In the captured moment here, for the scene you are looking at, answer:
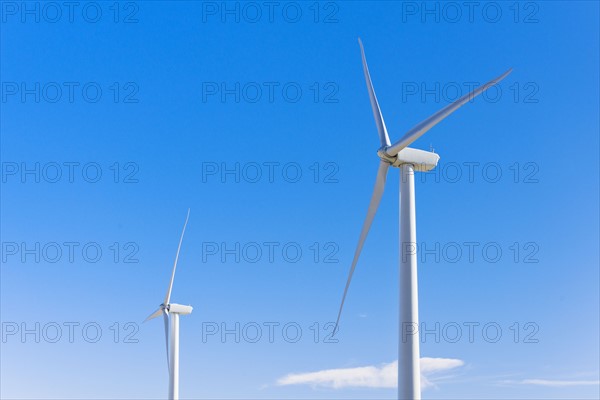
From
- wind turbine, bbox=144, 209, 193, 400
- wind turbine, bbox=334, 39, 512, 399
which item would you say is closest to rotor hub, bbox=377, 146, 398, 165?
wind turbine, bbox=334, 39, 512, 399

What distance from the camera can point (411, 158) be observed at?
105 feet

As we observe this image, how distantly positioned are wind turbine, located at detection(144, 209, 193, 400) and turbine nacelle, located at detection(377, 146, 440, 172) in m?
27.8

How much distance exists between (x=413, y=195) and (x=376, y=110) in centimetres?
A: 489

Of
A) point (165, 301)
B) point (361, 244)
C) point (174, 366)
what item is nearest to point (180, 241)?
point (165, 301)

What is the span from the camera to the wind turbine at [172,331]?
57.6 m

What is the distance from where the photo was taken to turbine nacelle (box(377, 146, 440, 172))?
31.9 m

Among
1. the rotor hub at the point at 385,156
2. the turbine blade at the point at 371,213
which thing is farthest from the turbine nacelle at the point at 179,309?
the rotor hub at the point at 385,156

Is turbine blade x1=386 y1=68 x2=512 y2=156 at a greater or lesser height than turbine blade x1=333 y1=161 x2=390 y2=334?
greater

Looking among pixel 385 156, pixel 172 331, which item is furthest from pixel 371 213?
pixel 172 331

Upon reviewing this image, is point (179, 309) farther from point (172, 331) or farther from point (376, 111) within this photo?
point (376, 111)

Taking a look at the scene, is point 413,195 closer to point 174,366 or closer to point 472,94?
point 472,94

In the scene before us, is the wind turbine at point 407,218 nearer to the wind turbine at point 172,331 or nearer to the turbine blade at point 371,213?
the turbine blade at point 371,213

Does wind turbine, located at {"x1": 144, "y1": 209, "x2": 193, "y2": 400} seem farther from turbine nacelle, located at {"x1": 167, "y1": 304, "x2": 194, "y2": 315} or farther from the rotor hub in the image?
the rotor hub

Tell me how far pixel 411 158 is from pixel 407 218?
2974mm
